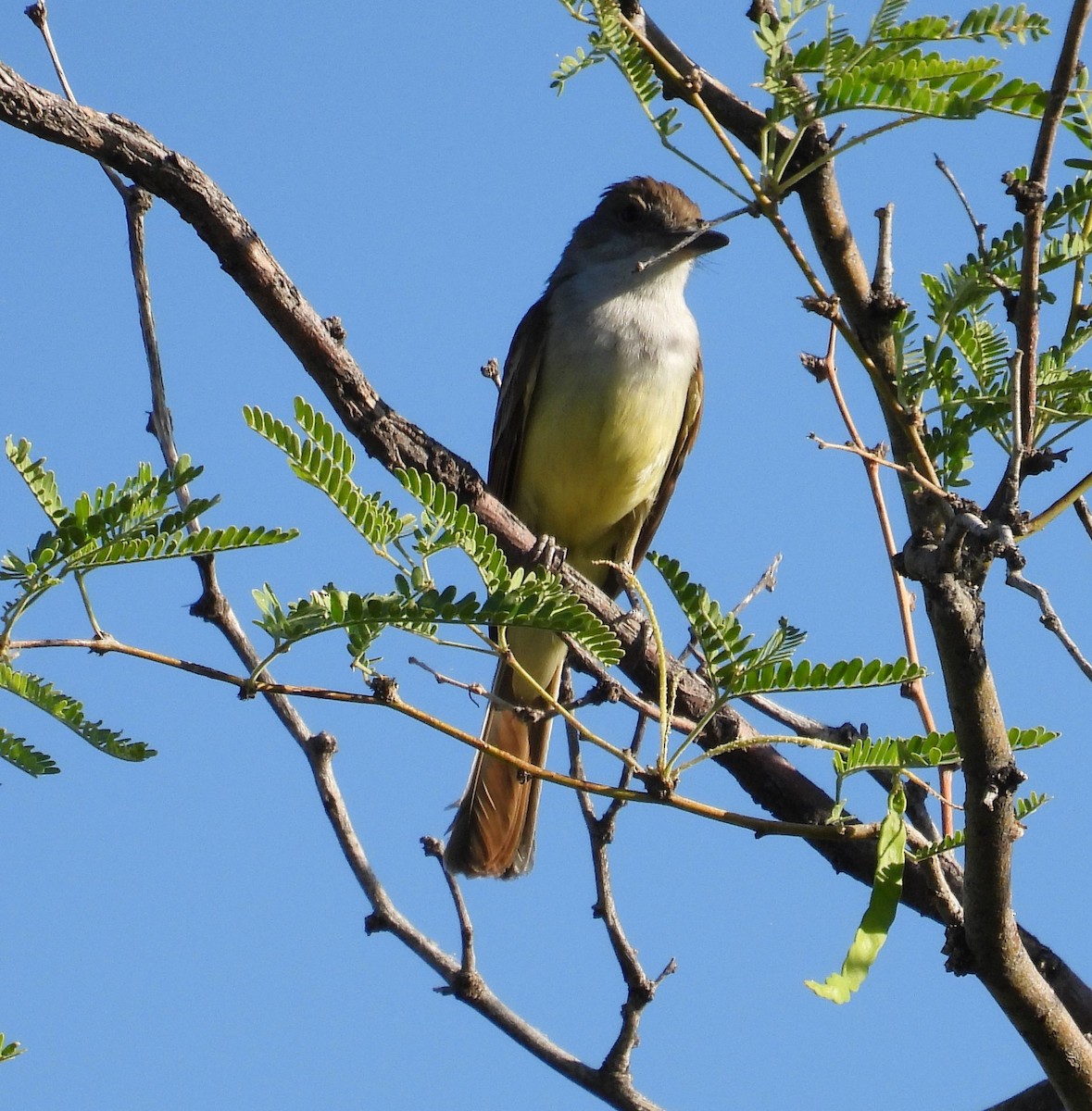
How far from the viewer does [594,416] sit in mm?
6727

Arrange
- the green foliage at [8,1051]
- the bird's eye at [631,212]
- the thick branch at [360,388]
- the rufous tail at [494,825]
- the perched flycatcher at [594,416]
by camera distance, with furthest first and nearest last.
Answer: the bird's eye at [631,212]
the perched flycatcher at [594,416]
the rufous tail at [494,825]
the thick branch at [360,388]
the green foliage at [8,1051]

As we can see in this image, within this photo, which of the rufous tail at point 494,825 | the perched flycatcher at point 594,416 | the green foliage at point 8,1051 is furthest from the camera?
the perched flycatcher at point 594,416

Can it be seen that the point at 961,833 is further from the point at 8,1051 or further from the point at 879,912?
the point at 8,1051

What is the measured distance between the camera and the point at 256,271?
147 inches

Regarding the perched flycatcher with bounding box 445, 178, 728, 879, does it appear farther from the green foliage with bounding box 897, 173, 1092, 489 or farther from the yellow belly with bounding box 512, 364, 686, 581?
the green foliage with bounding box 897, 173, 1092, 489

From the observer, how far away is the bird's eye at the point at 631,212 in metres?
7.69

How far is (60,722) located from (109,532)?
15.7 inches

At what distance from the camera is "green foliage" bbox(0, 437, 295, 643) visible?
265cm

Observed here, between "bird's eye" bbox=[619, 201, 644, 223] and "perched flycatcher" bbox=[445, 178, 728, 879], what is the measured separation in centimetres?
21

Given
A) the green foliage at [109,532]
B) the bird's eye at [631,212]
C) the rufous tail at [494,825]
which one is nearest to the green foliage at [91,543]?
the green foliage at [109,532]

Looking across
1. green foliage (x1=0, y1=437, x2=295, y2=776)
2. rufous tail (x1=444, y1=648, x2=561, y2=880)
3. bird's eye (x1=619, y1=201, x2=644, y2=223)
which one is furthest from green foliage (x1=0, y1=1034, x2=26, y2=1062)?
bird's eye (x1=619, y1=201, x2=644, y2=223)

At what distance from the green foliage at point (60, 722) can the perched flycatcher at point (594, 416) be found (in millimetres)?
3524

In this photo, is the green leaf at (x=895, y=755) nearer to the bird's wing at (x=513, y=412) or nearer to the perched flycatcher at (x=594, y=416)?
the perched flycatcher at (x=594, y=416)

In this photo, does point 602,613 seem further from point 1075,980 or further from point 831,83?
point 831,83
